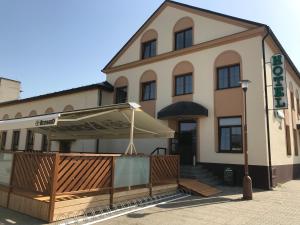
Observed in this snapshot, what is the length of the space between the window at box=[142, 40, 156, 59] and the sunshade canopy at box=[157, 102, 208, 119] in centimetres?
493

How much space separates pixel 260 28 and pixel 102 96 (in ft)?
36.3

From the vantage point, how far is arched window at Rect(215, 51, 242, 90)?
1410 cm

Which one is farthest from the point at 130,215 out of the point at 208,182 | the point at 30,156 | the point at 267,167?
the point at 267,167

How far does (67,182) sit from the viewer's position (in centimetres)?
700

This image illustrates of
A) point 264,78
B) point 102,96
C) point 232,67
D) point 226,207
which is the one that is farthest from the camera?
point 102,96

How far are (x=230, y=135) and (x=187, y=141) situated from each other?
259cm

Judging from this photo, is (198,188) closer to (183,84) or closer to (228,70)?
(228,70)

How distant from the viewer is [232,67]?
14.4 meters

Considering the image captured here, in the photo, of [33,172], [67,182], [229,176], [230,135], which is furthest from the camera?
[230,135]

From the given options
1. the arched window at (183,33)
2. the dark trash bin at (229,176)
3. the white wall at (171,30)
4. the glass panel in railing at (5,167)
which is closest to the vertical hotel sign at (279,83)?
the white wall at (171,30)

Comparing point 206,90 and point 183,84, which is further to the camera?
point 183,84

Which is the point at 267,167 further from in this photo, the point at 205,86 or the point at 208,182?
the point at 205,86

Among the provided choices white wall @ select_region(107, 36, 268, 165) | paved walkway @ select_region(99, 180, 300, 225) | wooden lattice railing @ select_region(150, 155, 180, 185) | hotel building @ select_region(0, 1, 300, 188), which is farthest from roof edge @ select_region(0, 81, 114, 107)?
paved walkway @ select_region(99, 180, 300, 225)

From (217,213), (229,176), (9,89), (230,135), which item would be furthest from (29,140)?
(217,213)
